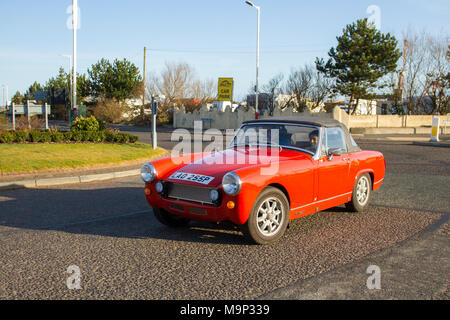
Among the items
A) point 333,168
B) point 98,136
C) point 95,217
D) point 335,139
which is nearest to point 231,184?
point 333,168

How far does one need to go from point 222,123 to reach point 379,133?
15.2 meters

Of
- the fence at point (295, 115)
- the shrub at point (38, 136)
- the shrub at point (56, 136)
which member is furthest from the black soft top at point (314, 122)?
the fence at point (295, 115)

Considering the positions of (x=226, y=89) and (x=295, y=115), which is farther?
(x=226, y=89)

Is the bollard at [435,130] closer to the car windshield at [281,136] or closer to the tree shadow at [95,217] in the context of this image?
the tree shadow at [95,217]

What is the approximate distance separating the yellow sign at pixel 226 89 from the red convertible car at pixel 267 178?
97.8 ft

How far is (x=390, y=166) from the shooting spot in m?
13.1

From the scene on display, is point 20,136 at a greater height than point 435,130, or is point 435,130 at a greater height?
point 435,130

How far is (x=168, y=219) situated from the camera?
5.82 meters

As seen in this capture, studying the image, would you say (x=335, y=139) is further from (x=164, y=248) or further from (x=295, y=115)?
(x=295, y=115)

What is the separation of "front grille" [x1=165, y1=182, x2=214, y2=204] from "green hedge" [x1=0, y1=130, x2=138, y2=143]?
11.2 m

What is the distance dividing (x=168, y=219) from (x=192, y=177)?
932 mm

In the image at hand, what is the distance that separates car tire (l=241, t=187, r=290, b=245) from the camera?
4.94 m

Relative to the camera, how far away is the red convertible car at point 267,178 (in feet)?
A: 16.1

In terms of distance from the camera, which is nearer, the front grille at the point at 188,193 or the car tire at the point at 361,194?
the front grille at the point at 188,193
